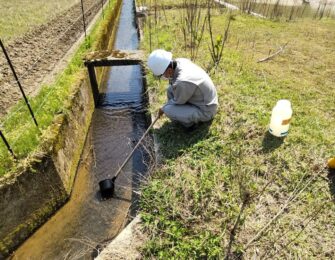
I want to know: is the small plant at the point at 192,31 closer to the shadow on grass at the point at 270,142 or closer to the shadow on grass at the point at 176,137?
the shadow on grass at the point at 176,137

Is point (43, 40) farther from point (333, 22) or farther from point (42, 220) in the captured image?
point (333, 22)

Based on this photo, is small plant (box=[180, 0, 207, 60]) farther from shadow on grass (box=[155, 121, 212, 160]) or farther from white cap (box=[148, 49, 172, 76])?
white cap (box=[148, 49, 172, 76])

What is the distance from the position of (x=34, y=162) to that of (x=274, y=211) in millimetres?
3229

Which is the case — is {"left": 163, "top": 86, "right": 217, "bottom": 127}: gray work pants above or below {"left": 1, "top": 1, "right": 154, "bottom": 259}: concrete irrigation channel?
above

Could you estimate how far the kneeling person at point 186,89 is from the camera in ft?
13.8

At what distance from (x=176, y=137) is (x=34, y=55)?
19.5 ft

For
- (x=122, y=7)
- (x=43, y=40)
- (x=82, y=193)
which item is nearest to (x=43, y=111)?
(x=82, y=193)

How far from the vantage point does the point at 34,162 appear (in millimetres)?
3795

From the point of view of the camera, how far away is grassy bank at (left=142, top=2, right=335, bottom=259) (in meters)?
3.06

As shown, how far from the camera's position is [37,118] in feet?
15.3

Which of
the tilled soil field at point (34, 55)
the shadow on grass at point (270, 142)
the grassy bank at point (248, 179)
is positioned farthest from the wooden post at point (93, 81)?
the shadow on grass at point (270, 142)

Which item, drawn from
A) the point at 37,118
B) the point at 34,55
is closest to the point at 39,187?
the point at 37,118

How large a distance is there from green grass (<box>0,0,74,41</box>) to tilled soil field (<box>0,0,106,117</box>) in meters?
0.40

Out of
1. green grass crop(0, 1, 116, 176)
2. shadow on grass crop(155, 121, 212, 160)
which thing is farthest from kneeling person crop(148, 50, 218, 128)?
green grass crop(0, 1, 116, 176)
